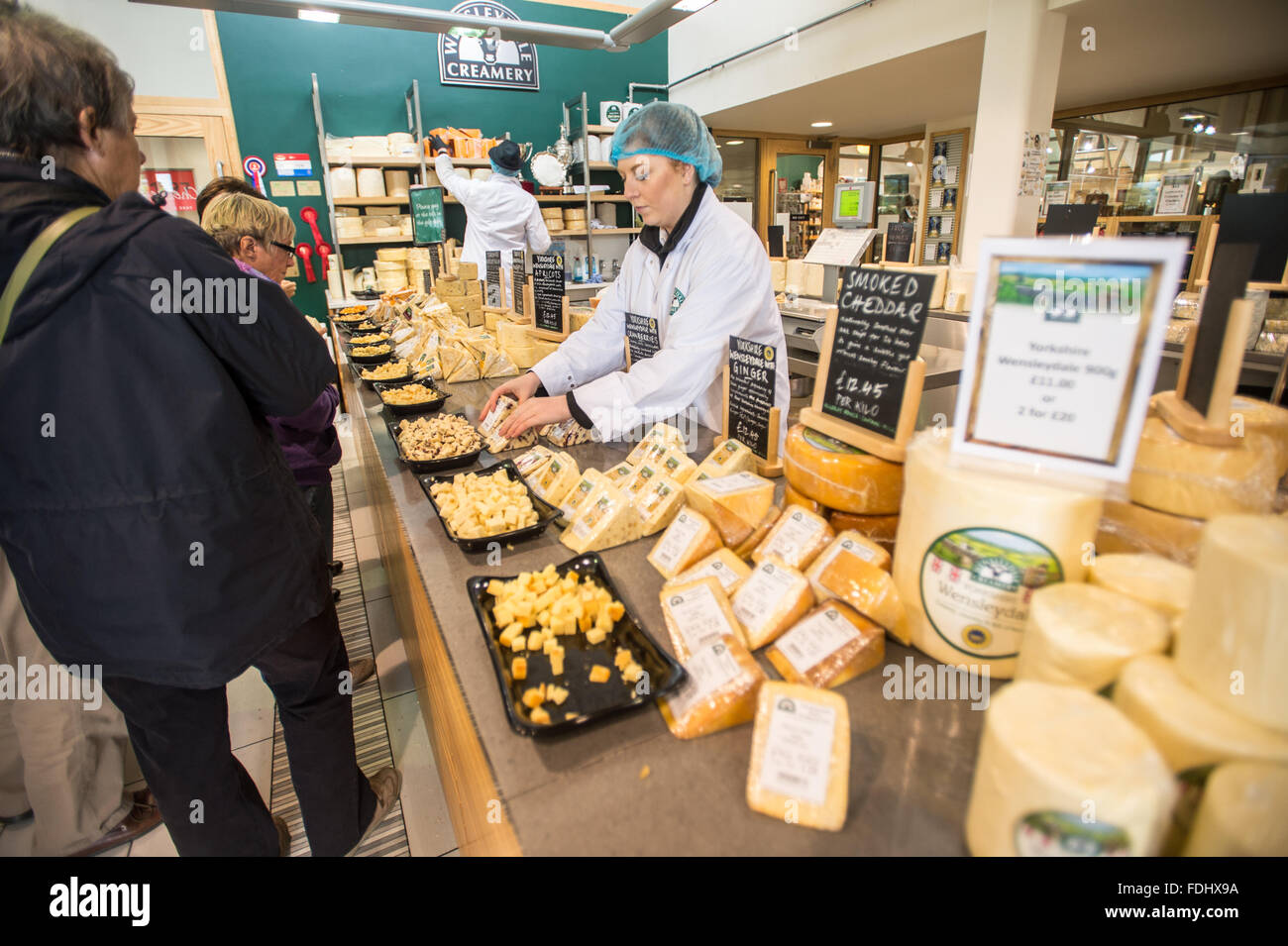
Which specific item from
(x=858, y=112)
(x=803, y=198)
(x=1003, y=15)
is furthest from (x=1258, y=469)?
(x=803, y=198)

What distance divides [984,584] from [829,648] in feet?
0.79

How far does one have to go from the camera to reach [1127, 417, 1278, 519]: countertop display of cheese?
0.85 meters

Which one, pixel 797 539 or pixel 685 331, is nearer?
pixel 797 539

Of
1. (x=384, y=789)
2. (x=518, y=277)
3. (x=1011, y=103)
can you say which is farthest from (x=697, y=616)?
(x=1011, y=103)

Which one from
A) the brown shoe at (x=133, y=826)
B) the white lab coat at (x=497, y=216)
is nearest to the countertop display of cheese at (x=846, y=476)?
the brown shoe at (x=133, y=826)

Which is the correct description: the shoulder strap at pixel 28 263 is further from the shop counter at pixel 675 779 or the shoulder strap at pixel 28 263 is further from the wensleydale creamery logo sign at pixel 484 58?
the wensleydale creamery logo sign at pixel 484 58

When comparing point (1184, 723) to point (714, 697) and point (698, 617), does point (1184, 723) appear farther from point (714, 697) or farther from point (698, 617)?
point (698, 617)

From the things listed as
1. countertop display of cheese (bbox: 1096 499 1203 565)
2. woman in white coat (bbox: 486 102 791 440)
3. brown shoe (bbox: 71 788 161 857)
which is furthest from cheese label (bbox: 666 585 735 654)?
brown shoe (bbox: 71 788 161 857)

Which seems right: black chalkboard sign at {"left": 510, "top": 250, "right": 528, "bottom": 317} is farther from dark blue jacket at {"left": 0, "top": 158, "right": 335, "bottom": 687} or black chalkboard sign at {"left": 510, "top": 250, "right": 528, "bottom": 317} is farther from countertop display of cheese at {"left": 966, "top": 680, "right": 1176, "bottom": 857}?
countertop display of cheese at {"left": 966, "top": 680, "right": 1176, "bottom": 857}

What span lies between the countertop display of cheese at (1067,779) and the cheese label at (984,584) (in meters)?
0.20

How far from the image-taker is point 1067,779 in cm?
57

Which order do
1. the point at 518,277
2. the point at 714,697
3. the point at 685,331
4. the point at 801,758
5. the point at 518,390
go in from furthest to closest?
the point at 518,277, the point at 518,390, the point at 685,331, the point at 714,697, the point at 801,758

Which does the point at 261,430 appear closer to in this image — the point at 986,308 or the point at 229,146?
the point at 986,308

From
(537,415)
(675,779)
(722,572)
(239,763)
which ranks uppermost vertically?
(537,415)
